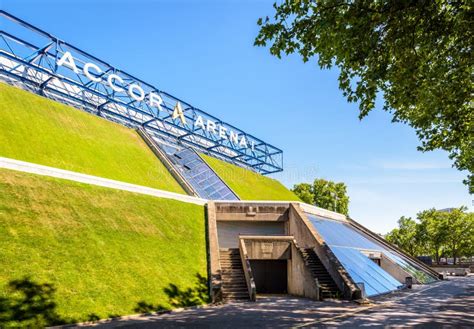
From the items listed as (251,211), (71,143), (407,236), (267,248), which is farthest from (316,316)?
(407,236)

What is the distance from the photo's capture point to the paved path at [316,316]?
532 inches

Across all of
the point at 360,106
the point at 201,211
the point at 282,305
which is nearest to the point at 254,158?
the point at 201,211

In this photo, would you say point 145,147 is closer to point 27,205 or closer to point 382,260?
point 27,205

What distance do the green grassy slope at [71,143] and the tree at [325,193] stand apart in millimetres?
50838

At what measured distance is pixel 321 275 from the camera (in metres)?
23.5

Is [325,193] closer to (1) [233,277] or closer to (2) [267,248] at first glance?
(2) [267,248]

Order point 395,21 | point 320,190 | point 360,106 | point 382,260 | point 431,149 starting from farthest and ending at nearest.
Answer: point 320,190
point 382,260
point 431,149
point 360,106
point 395,21

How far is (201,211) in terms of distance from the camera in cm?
2812

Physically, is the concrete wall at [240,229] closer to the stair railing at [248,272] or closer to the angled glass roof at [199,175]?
the angled glass roof at [199,175]

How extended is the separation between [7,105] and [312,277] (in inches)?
1071

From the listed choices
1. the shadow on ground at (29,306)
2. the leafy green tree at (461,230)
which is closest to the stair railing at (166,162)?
the shadow on ground at (29,306)

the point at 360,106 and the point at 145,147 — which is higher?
the point at 145,147

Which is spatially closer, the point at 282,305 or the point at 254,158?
the point at 282,305

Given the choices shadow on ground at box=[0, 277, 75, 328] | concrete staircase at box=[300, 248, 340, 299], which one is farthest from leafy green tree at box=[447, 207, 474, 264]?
shadow on ground at box=[0, 277, 75, 328]
